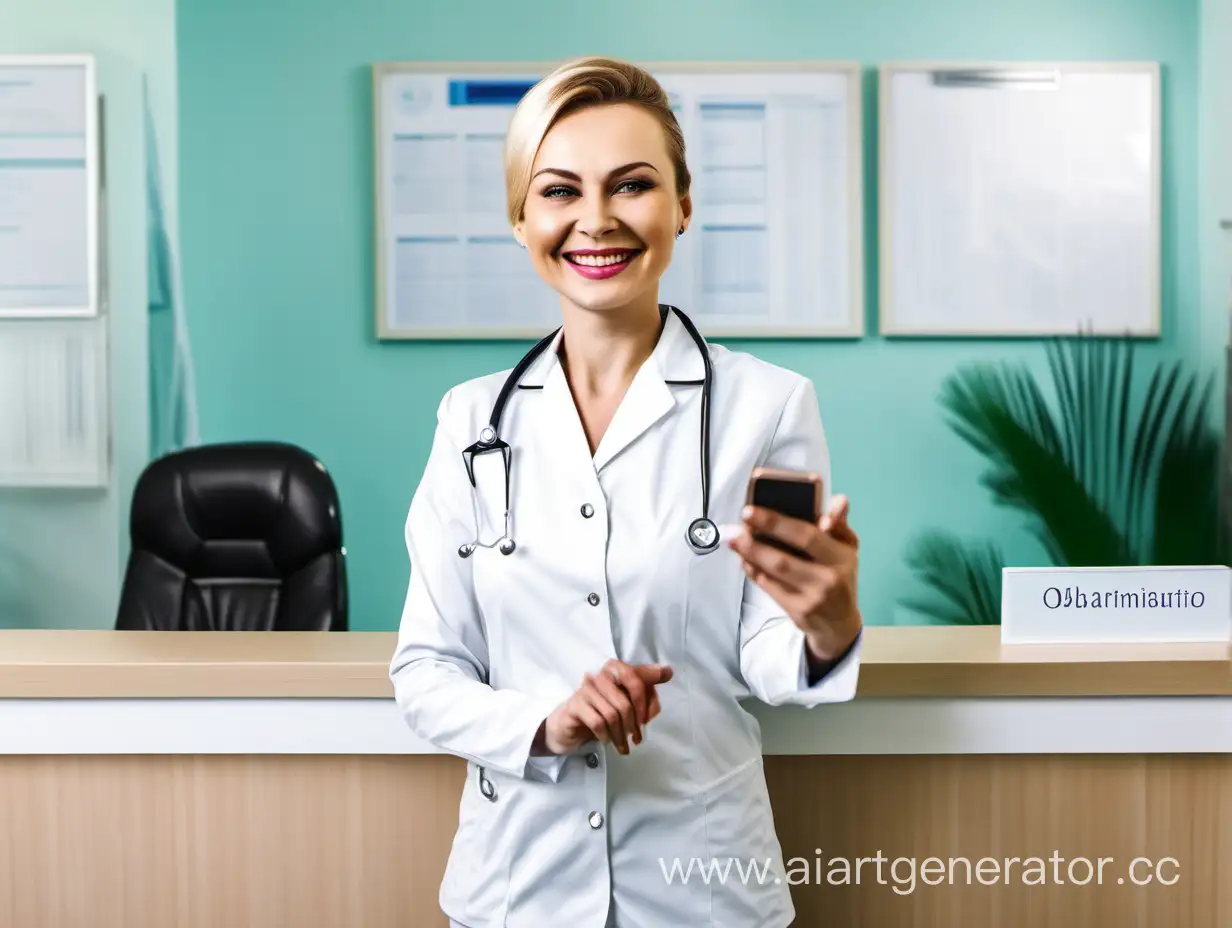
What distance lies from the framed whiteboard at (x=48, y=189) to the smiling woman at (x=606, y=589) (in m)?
2.30

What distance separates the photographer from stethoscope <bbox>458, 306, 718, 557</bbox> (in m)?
1.00

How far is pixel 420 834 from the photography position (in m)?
1.32

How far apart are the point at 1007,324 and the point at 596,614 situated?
252 cm

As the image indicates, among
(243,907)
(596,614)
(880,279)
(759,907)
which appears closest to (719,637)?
(596,614)

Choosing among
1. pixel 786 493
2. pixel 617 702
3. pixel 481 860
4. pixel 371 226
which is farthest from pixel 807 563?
pixel 371 226

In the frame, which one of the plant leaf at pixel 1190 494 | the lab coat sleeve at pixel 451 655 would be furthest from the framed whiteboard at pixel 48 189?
the plant leaf at pixel 1190 494

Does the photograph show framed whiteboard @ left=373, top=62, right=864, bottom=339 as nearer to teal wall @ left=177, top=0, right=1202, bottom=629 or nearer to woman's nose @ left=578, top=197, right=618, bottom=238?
teal wall @ left=177, top=0, right=1202, bottom=629

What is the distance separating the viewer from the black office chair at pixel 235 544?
2.19 metres

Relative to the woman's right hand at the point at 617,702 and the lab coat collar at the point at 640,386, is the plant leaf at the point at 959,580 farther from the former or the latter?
the woman's right hand at the point at 617,702

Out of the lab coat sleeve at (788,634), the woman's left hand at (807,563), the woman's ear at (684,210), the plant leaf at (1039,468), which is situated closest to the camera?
the woman's left hand at (807,563)

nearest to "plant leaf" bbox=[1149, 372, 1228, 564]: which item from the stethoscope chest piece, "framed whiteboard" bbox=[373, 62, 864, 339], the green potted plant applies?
the green potted plant

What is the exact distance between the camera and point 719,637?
1054 millimetres

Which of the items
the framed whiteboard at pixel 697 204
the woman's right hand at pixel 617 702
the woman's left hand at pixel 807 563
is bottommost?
the woman's right hand at pixel 617 702

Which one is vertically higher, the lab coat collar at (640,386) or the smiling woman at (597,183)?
the smiling woman at (597,183)
